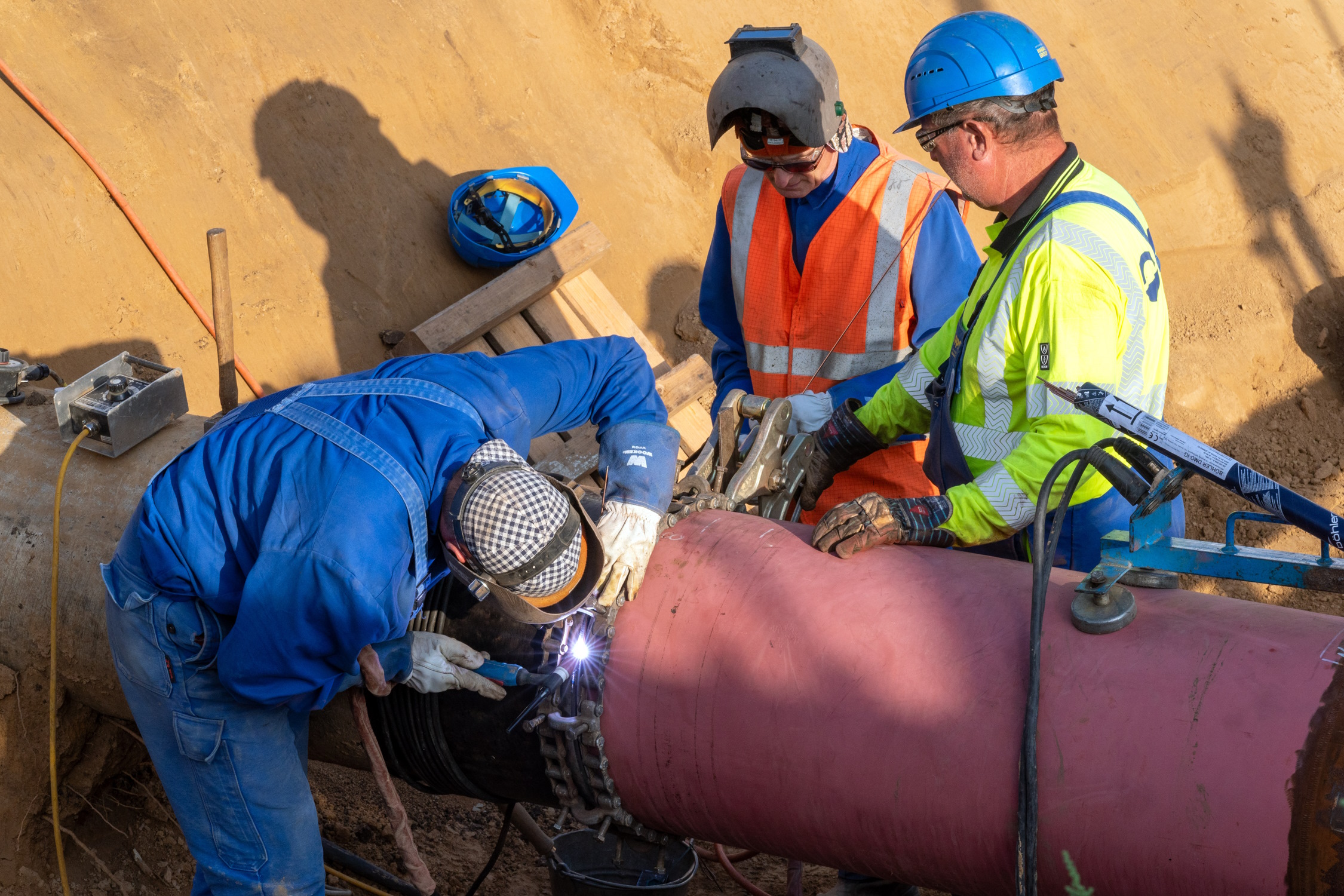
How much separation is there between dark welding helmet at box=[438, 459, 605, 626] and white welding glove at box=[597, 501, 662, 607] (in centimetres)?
4

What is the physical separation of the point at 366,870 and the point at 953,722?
2160 mm

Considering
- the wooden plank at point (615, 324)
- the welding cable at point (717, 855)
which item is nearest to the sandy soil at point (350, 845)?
the welding cable at point (717, 855)

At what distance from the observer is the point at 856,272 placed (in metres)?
3.37

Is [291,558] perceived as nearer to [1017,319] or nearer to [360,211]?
[1017,319]

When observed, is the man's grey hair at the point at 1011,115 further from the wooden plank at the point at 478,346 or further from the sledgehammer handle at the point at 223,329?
the wooden plank at the point at 478,346

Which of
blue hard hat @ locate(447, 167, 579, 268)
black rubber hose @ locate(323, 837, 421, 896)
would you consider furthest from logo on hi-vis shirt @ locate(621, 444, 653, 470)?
blue hard hat @ locate(447, 167, 579, 268)

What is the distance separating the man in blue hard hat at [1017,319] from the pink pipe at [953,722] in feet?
0.47

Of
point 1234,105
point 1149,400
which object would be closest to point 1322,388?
point 1234,105

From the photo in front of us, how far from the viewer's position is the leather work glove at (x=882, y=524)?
2273 mm

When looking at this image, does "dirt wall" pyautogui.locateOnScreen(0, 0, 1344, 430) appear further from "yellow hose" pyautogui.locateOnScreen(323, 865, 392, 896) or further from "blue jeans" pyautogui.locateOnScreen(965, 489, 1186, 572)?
"blue jeans" pyautogui.locateOnScreen(965, 489, 1186, 572)

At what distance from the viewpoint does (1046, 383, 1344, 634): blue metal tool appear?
5.69 feet

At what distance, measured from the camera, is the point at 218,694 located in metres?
2.35

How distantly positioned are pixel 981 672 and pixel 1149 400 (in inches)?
34.2

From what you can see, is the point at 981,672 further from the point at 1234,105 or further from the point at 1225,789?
the point at 1234,105
